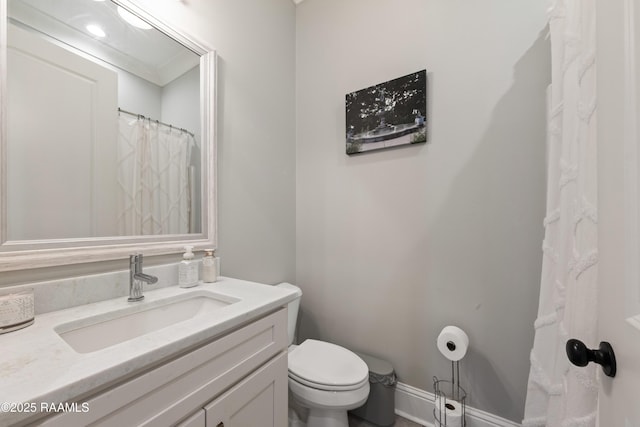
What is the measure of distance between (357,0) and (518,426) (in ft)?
8.03

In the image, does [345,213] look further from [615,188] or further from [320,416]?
[615,188]

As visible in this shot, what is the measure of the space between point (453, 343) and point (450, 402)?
313 millimetres

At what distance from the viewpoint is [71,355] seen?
1.65ft

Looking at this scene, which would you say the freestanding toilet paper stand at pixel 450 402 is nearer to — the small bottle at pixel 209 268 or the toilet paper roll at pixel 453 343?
the toilet paper roll at pixel 453 343

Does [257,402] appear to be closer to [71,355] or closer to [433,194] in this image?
[71,355]

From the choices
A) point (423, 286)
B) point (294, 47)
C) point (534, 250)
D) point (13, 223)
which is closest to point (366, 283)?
point (423, 286)

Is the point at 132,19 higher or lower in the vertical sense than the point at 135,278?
higher

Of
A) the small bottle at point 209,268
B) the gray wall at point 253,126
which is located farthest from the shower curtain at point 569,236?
the gray wall at point 253,126

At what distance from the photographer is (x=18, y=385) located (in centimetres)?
41

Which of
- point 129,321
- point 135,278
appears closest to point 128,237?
point 135,278

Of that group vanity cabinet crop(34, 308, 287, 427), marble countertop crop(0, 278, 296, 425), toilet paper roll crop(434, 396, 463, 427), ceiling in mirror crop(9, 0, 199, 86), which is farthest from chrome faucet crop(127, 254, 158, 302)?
toilet paper roll crop(434, 396, 463, 427)

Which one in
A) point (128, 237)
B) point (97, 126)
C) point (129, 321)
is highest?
point (97, 126)

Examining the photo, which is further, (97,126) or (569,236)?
(97,126)

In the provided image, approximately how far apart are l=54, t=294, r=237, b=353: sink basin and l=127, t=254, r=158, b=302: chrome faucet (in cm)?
6
